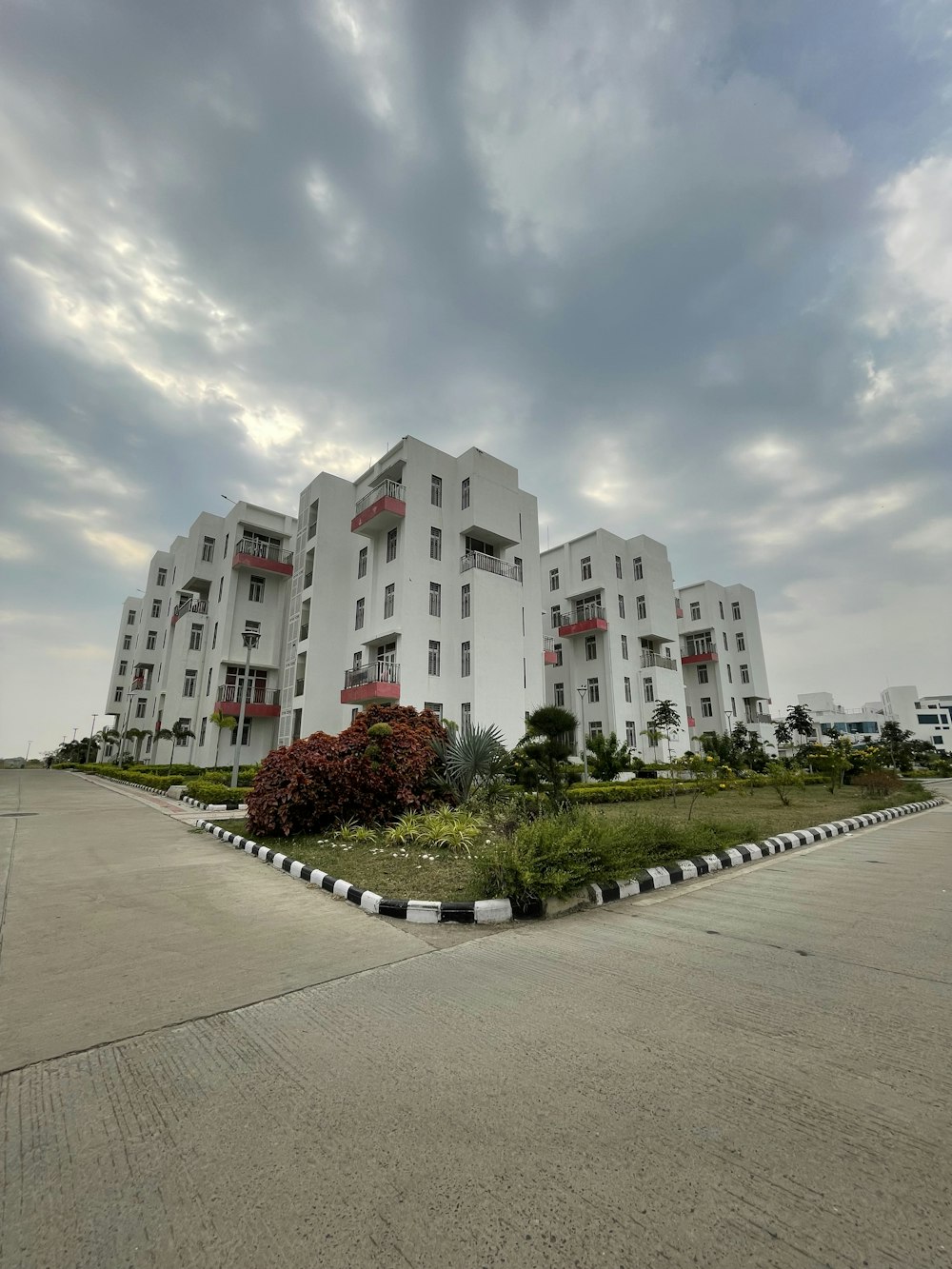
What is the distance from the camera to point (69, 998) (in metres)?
3.41

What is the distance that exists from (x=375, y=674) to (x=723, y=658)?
31.5 metres

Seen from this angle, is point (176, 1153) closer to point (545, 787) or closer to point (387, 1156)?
point (387, 1156)

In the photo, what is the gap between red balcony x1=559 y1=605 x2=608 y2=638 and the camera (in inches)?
1324

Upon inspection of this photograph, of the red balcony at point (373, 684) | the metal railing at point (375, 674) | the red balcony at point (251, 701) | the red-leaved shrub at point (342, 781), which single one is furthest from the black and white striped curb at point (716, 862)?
the red balcony at point (251, 701)

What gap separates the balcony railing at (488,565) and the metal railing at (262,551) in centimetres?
1094

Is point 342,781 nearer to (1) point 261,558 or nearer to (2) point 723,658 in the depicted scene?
(1) point 261,558

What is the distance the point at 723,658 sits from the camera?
4488 cm

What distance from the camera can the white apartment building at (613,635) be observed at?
3353cm

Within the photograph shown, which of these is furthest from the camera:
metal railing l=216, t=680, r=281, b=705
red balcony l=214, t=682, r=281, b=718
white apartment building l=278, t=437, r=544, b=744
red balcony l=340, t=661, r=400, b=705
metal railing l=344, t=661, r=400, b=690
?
metal railing l=216, t=680, r=281, b=705

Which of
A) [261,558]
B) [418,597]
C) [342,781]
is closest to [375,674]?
[418,597]

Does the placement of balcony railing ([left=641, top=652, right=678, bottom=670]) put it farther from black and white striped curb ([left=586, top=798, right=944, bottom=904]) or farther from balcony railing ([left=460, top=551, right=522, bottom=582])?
black and white striped curb ([left=586, top=798, right=944, bottom=904])

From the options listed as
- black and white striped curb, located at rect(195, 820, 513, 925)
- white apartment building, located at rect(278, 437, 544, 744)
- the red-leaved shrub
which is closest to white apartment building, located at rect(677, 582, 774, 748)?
white apartment building, located at rect(278, 437, 544, 744)

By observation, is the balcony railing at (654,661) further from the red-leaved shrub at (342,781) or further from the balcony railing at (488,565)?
the red-leaved shrub at (342,781)

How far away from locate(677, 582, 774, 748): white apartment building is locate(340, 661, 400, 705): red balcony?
27800mm
